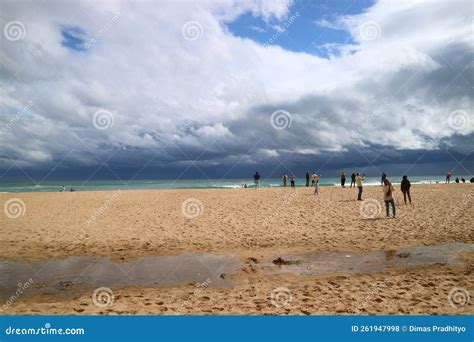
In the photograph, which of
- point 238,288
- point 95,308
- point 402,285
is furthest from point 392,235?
point 95,308

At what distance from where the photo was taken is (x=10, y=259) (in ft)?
38.9

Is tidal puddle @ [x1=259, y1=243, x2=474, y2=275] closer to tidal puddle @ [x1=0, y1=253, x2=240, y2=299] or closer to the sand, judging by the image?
the sand

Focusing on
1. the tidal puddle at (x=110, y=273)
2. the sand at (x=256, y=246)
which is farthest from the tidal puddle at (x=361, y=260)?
the tidal puddle at (x=110, y=273)

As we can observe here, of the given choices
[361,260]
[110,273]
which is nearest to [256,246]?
[361,260]

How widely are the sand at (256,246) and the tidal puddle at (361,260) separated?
1.39 feet

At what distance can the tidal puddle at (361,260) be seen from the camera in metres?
9.80

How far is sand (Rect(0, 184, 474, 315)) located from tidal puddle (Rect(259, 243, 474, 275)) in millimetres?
424

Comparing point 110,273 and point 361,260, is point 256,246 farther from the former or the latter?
point 110,273

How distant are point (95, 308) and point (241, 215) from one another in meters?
13.7

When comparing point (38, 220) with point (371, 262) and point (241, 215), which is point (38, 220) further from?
point (371, 262)

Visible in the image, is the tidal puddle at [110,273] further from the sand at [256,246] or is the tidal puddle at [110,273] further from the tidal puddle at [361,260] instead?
the tidal puddle at [361,260]

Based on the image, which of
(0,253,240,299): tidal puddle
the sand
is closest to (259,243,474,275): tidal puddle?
the sand

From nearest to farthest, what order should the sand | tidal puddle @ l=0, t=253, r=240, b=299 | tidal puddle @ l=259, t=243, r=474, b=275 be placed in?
the sand
tidal puddle @ l=0, t=253, r=240, b=299
tidal puddle @ l=259, t=243, r=474, b=275

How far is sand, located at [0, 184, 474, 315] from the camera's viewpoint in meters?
7.16
